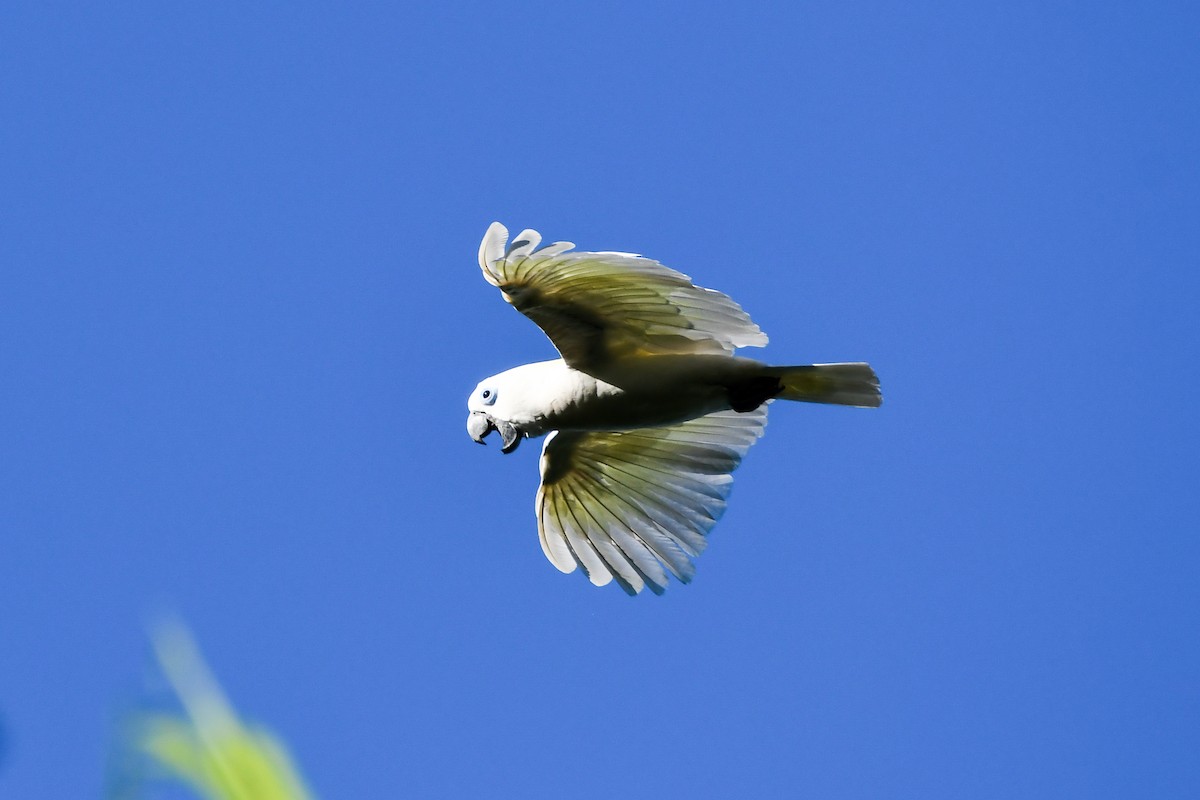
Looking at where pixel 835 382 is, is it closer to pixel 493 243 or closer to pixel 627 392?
pixel 627 392

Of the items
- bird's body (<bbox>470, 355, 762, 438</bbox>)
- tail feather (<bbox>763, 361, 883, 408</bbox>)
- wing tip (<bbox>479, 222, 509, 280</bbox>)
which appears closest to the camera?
wing tip (<bbox>479, 222, 509, 280</bbox>)

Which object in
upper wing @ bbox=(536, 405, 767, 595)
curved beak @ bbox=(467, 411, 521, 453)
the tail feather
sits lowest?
the tail feather

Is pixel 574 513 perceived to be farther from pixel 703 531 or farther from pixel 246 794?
pixel 246 794

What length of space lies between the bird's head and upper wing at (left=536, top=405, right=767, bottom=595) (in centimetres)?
48

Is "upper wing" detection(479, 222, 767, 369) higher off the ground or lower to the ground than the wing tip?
lower

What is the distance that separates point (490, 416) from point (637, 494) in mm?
957

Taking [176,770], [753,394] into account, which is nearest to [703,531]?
[753,394]

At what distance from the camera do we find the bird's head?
5879 millimetres

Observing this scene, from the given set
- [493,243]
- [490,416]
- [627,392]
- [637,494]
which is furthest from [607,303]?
[637,494]

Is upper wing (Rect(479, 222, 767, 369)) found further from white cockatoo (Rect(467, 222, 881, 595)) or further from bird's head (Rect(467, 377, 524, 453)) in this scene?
bird's head (Rect(467, 377, 524, 453))

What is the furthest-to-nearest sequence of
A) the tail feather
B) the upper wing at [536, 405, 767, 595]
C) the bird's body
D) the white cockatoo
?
the upper wing at [536, 405, 767, 595] < the bird's body < the tail feather < the white cockatoo

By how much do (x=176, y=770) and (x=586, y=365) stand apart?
4814 mm

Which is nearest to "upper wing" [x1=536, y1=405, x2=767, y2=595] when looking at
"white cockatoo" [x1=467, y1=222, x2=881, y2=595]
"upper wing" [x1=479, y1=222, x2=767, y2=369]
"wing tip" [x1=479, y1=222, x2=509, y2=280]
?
"white cockatoo" [x1=467, y1=222, x2=881, y2=595]

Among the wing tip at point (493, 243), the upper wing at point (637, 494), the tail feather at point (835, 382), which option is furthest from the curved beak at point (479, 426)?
the tail feather at point (835, 382)
